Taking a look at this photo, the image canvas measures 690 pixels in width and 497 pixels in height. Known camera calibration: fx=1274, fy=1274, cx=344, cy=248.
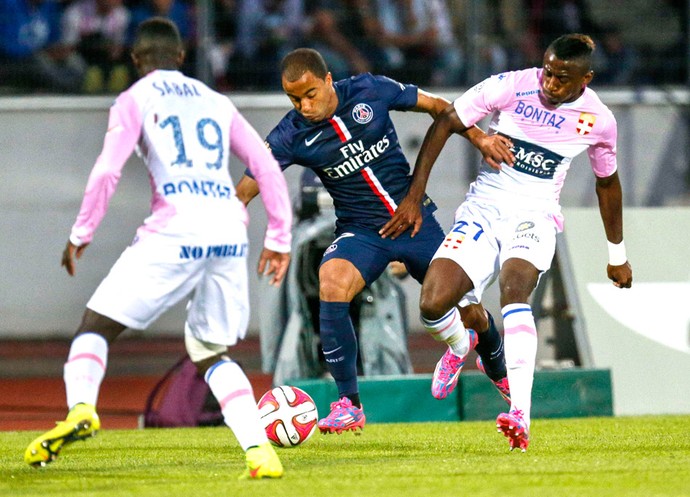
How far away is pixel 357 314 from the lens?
30.7 feet

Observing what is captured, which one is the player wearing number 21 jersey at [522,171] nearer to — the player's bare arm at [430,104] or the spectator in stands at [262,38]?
the player's bare arm at [430,104]

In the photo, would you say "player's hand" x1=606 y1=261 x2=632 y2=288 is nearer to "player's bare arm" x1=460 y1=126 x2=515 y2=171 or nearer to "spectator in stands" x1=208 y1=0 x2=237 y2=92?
"player's bare arm" x1=460 y1=126 x2=515 y2=171

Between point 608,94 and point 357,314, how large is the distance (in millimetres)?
6130

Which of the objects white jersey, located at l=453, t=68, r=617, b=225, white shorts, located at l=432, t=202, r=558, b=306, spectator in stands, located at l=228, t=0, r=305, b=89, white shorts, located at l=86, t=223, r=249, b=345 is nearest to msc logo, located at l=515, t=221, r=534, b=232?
white shorts, located at l=432, t=202, r=558, b=306

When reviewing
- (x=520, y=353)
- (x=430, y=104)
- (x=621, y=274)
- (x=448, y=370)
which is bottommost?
(x=448, y=370)

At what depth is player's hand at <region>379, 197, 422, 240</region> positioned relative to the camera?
709cm

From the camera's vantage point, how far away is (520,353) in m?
6.23

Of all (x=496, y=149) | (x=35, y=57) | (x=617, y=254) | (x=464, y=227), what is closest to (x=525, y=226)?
(x=464, y=227)

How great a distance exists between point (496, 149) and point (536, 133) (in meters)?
0.23

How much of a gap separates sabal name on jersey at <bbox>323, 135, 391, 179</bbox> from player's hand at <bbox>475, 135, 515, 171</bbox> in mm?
629

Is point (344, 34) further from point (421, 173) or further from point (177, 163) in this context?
point (177, 163)

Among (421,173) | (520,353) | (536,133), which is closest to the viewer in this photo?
(520,353)

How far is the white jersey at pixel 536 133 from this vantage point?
6.72 metres

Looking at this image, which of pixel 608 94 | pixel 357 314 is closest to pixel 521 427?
pixel 357 314
